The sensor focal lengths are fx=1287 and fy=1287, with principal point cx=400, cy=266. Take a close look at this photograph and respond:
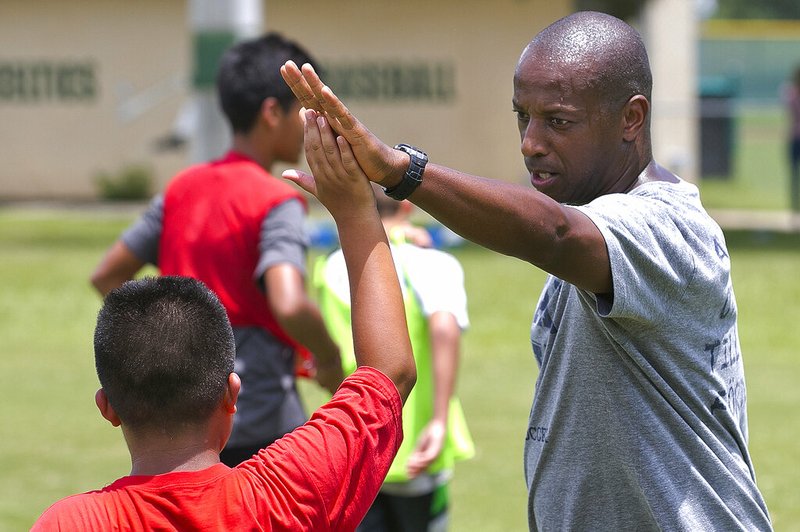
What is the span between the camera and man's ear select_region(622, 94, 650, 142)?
2.84m

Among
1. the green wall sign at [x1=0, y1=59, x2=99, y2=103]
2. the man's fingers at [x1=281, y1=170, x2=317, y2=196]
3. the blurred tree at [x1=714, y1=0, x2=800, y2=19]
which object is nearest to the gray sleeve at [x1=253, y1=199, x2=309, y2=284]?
the man's fingers at [x1=281, y1=170, x2=317, y2=196]

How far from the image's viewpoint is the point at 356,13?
2680 centimetres

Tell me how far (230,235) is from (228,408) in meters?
2.22

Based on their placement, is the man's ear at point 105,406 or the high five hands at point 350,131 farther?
the man's ear at point 105,406

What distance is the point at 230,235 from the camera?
474cm

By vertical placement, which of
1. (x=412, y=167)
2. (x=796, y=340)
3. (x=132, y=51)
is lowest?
(x=796, y=340)

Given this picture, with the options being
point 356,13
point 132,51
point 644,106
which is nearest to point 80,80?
point 132,51

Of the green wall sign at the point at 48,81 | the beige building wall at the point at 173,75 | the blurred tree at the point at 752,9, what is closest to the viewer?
the beige building wall at the point at 173,75

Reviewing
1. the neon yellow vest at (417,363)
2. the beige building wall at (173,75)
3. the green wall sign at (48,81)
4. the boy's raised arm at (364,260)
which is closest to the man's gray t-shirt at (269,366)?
the neon yellow vest at (417,363)

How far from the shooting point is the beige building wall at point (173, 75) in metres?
26.8

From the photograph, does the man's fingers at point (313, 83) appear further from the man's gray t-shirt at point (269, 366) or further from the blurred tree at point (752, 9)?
the blurred tree at point (752, 9)

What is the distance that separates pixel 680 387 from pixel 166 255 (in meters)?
2.63

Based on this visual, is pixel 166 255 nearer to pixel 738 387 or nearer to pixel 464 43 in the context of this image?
pixel 738 387

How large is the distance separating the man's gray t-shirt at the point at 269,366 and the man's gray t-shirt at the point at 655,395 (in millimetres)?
1888
